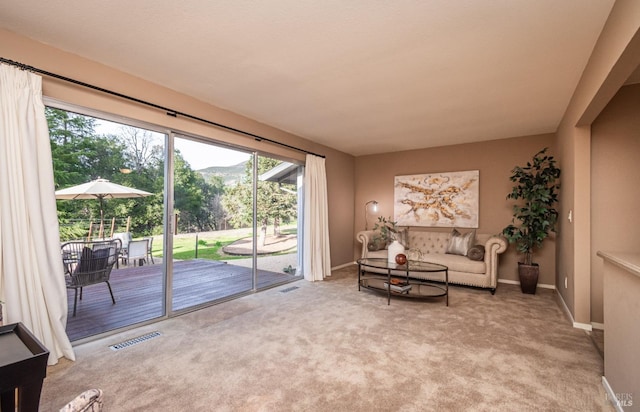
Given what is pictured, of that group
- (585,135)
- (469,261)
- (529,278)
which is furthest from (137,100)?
(529,278)

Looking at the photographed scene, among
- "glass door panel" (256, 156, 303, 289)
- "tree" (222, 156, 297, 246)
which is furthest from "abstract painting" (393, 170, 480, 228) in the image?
"tree" (222, 156, 297, 246)

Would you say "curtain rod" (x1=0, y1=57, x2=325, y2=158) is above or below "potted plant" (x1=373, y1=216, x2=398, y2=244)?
above

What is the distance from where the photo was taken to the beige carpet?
1835 mm

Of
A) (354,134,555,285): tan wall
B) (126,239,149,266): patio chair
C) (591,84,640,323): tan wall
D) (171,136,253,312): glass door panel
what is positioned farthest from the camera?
(354,134,555,285): tan wall

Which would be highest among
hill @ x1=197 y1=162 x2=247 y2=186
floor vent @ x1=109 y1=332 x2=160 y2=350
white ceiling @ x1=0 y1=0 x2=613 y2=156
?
white ceiling @ x1=0 y1=0 x2=613 y2=156

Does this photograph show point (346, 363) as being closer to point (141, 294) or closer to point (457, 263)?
point (141, 294)

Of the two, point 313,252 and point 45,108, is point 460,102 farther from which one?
point 45,108

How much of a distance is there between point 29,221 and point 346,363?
2.73 m

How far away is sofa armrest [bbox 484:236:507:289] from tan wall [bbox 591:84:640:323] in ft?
4.18

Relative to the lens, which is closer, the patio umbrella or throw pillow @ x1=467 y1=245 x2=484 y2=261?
the patio umbrella

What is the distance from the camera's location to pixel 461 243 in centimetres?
484

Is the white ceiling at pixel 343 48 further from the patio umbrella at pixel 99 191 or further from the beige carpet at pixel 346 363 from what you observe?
the beige carpet at pixel 346 363

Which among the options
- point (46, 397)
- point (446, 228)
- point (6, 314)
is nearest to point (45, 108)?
point (6, 314)

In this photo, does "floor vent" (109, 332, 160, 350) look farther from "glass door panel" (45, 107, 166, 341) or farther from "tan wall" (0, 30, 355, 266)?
"tan wall" (0, 30, 355, 266)
